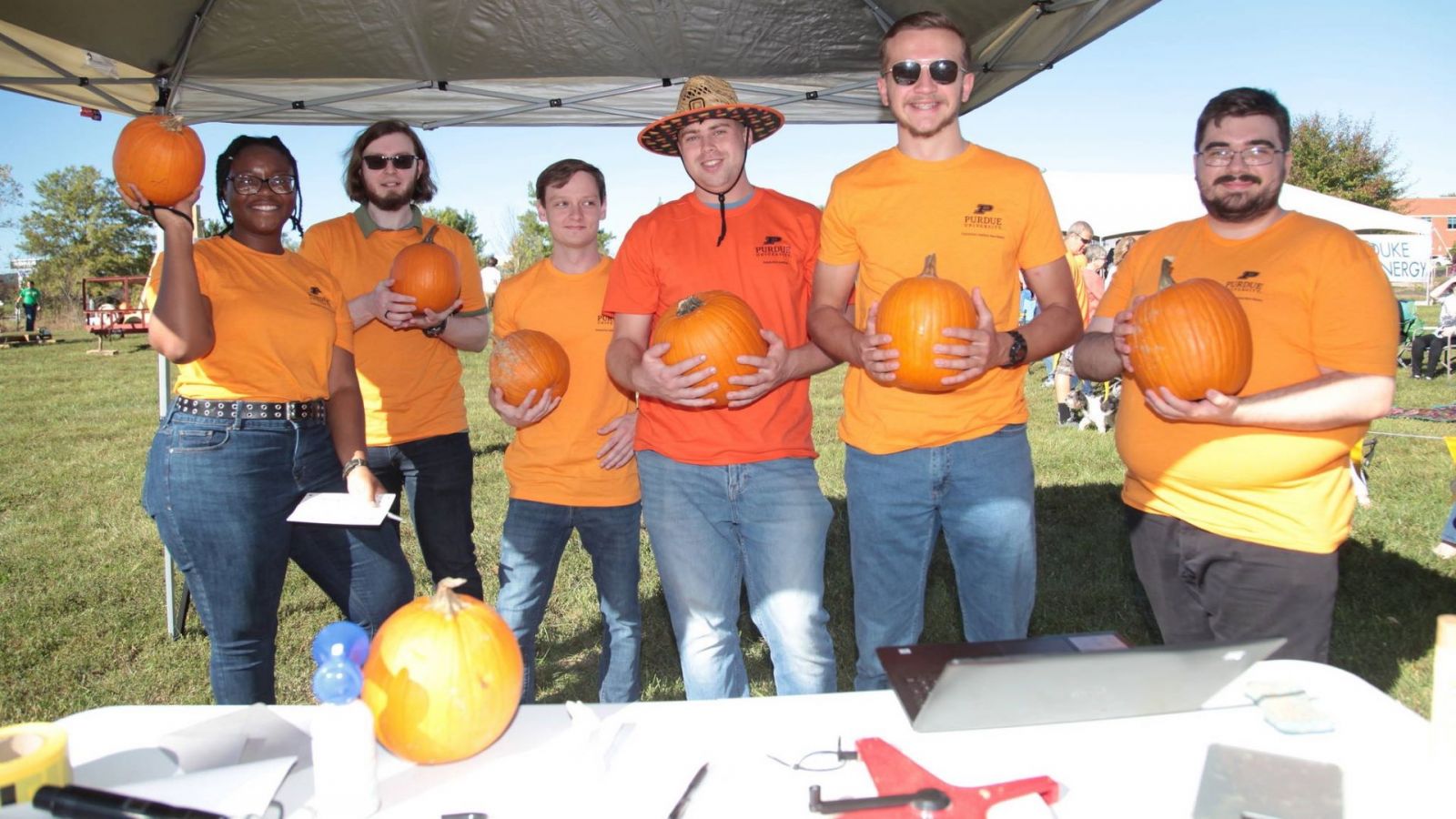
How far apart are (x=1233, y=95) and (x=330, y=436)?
3029 millimetres

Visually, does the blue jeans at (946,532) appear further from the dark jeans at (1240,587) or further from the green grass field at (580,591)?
the green grass field at (580,591)

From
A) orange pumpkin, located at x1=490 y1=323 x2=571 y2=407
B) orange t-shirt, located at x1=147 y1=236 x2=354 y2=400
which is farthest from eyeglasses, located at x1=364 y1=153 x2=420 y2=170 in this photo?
orange pumpkin, located at x1=490 y1=323 x2=571 y2=407

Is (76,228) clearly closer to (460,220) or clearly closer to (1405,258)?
(460,220)

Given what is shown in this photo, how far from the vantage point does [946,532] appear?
2.92m

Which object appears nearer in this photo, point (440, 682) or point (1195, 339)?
point (440, 682)

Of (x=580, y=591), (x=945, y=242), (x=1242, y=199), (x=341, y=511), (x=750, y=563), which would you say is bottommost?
(x=580, y=591)

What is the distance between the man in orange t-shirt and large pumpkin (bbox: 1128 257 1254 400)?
182 cm

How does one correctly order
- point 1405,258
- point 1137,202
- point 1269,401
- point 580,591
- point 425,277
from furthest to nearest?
point 1405,258
point 1137,202
point 580,591
point 425,277
point 1269,401

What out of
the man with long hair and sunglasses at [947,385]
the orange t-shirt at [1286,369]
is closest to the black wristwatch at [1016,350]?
the man with long hair and sunglasses at [947,385]

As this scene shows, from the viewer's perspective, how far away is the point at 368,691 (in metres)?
1.59

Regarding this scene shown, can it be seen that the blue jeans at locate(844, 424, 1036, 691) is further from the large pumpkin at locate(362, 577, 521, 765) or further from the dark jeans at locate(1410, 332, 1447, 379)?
the dark jeans at locate(1410, 332, 1447, 379)

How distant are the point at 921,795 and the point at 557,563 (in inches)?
93.7

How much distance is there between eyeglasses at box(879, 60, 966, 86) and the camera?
2643 millimetres

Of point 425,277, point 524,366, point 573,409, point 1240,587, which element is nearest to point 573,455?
point 573,409
